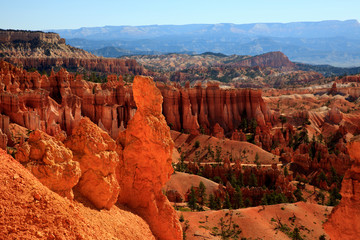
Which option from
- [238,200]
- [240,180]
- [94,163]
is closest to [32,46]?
[240,180]

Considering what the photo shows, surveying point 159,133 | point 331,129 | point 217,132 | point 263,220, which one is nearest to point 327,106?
point 331,129

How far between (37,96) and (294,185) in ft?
83.9

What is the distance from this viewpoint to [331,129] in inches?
2373

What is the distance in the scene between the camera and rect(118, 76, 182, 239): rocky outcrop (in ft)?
47.3

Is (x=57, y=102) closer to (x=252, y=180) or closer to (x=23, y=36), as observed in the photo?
(x=252, y=180)

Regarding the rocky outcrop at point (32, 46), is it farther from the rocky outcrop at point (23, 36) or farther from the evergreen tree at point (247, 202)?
the evergreen tree at point (247, 202)

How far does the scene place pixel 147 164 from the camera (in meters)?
14.8

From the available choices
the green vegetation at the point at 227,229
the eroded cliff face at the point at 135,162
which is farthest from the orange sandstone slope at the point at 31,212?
the green vegetation at the point at 227,229

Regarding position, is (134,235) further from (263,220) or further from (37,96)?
(37,96)

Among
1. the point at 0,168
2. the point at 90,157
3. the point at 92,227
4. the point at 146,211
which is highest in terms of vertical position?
the point at 0,168

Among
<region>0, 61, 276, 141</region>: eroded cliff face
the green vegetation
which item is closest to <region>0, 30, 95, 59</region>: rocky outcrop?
<region>0, 61, 276, 141</region>: eroded cliff face

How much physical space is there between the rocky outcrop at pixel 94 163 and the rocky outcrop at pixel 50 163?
1.30 m

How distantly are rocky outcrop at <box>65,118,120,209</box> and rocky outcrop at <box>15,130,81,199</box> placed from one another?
4.26ft

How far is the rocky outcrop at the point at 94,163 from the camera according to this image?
37.7 ft
